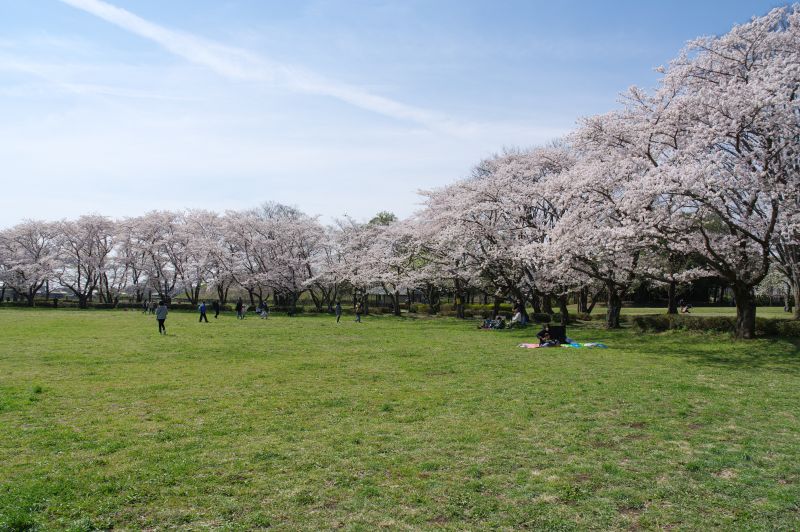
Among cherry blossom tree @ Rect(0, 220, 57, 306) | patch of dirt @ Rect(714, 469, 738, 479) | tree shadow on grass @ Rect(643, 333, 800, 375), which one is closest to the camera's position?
patch of dirt @ Rect(714, 469, 738, 479)

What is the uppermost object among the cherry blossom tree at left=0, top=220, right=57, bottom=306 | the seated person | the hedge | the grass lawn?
the cherry blossom tree at left=0, top=220, right=57, bottom=306

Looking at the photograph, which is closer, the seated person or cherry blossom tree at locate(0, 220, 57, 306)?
the seated person

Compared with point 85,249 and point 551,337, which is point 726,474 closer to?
point 551,337

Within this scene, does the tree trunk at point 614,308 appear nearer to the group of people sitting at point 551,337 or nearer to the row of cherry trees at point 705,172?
the row of cherry trees at point 705,172

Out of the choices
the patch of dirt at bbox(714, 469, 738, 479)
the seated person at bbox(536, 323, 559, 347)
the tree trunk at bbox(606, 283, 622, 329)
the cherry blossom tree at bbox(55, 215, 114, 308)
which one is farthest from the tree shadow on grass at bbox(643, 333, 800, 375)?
the cherry blossom tree at bbox(55, 215, 114, 308)

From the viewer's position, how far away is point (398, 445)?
682 centimetres

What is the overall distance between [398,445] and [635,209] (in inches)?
516

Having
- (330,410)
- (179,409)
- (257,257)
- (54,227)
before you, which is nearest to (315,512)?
(330,410)

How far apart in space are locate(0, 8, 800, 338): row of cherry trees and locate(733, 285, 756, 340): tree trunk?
2.0 inches

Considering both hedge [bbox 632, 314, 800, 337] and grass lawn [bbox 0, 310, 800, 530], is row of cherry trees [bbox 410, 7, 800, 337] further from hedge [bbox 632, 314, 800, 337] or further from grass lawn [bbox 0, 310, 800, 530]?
grass lawn [bbox 0, 310, 800, 530]

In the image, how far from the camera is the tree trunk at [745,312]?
18.8m

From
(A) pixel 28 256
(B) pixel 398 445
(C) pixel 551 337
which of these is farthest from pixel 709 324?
(A) pixel 28 256

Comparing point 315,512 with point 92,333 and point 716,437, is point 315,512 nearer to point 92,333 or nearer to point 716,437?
point 716,437

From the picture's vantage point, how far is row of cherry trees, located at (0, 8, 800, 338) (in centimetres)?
1566
